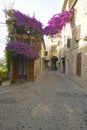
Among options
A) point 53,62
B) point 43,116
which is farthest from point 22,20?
point 53,62

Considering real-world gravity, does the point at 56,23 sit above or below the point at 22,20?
above

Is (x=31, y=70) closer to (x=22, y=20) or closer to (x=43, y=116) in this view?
(x=22, y=20)

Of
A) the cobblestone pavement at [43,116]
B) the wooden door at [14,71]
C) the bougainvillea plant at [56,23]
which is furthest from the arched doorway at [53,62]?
the cobblestone pavement at [43,116]

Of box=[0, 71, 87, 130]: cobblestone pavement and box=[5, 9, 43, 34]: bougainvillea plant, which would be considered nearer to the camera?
box=[0, 71, 87, 130]: cobblestone pavement

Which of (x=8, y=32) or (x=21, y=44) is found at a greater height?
(x=8, y=32)

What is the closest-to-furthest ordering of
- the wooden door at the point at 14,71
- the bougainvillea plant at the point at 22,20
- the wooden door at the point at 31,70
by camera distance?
the bougainvillea plant at the point at 22,20 < the wooden door at the point at 14,71 < the wooden door at the point at 31,70

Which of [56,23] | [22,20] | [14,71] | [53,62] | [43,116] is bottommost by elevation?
[43,116]

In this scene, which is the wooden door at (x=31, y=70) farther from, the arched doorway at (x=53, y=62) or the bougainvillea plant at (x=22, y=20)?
the arched doorway at (x=53, y=62)

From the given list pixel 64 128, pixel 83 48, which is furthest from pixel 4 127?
pixel 83 48

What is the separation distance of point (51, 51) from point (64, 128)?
42.0 metres

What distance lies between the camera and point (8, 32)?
16.9 m

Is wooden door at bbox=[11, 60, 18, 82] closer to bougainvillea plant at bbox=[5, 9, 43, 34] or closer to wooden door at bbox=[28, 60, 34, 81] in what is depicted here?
wooden door at bbox=[28, 60, 34, 81]

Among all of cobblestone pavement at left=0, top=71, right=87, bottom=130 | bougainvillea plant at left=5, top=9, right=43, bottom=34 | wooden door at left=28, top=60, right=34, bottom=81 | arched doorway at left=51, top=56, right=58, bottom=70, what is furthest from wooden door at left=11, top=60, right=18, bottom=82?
arched doorway at left=51, top=56, right=58, bottom=70

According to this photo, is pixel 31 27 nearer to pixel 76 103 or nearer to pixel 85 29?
pixel 85 29
